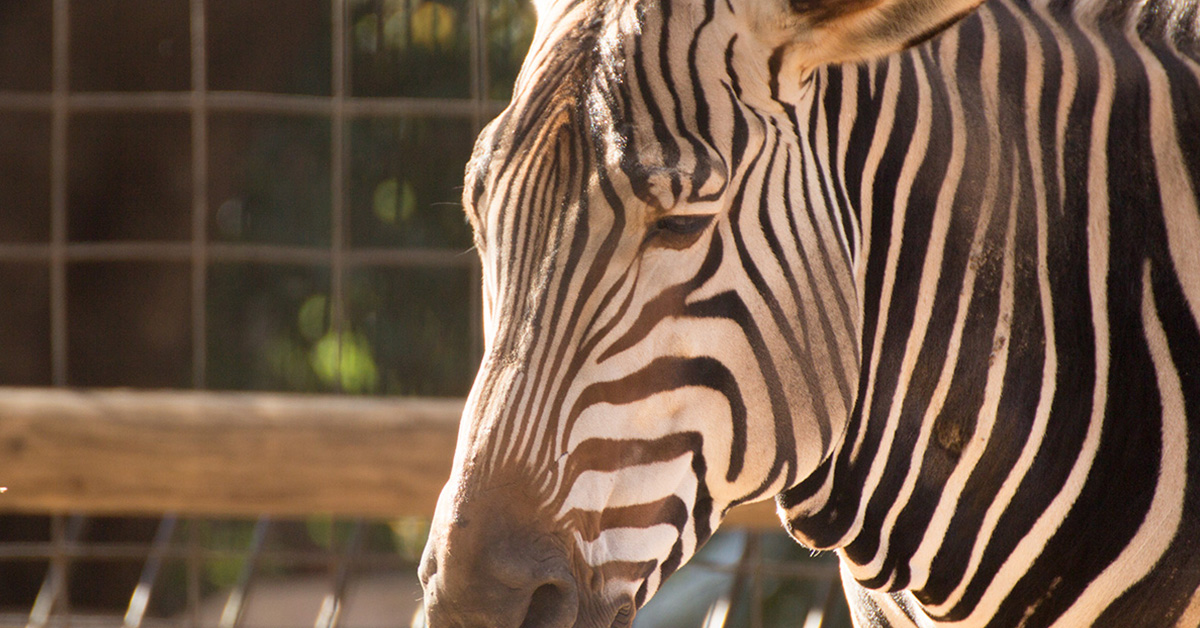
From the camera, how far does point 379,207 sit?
172 inches

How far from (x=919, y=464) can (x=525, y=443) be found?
1.85 feet

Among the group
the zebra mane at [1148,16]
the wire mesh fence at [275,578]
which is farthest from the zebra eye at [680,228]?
the wire mesh fence at [275,578]

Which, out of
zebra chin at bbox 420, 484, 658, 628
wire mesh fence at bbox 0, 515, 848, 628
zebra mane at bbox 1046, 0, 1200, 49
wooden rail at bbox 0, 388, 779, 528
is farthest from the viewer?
wire mesh fence at bbox 0, 515, 848, 628

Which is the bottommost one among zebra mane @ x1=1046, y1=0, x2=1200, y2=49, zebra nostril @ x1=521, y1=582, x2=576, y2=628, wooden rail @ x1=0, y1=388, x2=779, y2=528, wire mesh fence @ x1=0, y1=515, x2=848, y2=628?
wire mesh fence @ x1=0, y1=515, x2=848, y2=628

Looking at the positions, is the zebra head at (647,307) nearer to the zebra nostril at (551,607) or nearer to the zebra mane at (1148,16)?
the zebra nostril at (551,607)

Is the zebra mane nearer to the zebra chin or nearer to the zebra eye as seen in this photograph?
the zebra eye

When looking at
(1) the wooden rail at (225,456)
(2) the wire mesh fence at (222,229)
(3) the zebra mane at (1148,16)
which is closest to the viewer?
(3) the zebra mane at (1148,16)

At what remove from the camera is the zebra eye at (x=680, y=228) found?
119cm

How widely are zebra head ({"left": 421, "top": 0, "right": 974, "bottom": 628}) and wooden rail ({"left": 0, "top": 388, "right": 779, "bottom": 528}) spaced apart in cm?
145

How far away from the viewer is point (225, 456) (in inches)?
105

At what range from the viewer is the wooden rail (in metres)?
2.64

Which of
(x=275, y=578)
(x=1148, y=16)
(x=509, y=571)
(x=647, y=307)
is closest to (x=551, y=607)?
(x=509, y=571)

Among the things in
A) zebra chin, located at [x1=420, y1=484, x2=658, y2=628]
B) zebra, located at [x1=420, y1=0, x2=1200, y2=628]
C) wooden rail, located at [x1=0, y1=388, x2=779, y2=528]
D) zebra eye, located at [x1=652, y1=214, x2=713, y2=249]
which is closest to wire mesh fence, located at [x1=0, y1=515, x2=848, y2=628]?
wooden rail, located at [x1=0, y1=388, x2=779, y2=528]

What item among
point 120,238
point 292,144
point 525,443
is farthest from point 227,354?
point 525,443
